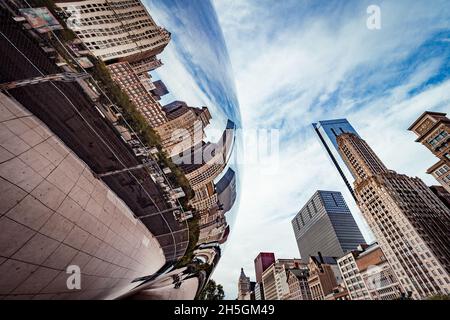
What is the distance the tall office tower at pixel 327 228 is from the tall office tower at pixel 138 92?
166 metres

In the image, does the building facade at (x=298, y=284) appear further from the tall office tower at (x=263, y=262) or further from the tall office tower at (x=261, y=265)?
the tall office tower at (x=263, y=262)

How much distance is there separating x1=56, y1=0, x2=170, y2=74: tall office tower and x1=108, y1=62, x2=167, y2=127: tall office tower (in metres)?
0.04

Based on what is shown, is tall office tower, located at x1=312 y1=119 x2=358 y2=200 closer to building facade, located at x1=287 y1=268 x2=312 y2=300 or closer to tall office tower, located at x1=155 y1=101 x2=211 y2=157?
building facade, located at x1=287 y1=268 x2=312 y2=300

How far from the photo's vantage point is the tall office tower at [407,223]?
210 feet

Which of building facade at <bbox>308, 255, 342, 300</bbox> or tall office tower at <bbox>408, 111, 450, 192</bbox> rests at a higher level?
tall office tower at <bbox>408, 111, 450, 192</bbox>

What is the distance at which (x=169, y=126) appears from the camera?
1.21 m

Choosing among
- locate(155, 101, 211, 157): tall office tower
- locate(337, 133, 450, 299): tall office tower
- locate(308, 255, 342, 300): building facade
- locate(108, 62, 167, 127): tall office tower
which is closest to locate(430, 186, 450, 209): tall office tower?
locate(337, 133, 450, 299): tall office tower

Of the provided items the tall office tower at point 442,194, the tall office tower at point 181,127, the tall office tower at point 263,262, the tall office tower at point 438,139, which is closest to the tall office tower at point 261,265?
the tall office tower at point 263,262

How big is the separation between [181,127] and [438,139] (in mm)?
92641

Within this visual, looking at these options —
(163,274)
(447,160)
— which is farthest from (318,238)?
(163,274)

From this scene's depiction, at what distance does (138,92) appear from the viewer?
3.58 feet

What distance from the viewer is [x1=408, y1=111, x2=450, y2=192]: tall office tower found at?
67.2m

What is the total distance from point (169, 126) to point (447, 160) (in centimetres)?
9006

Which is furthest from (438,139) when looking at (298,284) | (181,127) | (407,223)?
(181,127)
